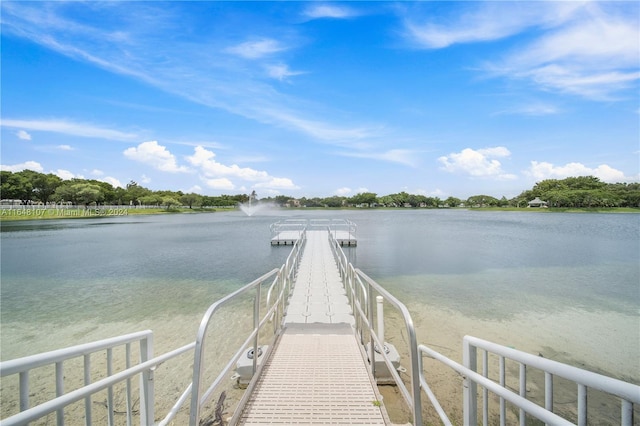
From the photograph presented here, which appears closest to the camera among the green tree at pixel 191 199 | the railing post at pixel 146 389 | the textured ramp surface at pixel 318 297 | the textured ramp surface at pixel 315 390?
the railing post at pixel 146 389

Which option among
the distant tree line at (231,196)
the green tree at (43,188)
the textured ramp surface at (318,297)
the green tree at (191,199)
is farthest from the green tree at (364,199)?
the textured ramp surface at (318,297)

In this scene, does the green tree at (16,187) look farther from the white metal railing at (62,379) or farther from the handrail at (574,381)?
the handrail at (574,381)

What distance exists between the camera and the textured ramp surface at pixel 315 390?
8.66 feet

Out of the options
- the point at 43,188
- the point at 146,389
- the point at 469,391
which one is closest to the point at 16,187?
the point at 43,188

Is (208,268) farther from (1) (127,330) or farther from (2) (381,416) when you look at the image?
(2) (381,416)

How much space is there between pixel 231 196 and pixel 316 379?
113018 mm

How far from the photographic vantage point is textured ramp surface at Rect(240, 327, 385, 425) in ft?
8.66

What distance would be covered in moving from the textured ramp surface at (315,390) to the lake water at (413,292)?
3.29m

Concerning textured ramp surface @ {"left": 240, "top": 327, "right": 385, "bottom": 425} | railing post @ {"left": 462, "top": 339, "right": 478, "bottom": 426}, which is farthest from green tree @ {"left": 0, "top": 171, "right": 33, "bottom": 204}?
railing post @ {"left": 462, "top": 339, "right": 478, "bottom": 426}

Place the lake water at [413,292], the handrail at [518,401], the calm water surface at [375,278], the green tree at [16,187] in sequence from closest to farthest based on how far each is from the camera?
the handrail at [518,401] → the lake water at [413,292] → the calm water surface at [375,278] → the green tree at [16,187]

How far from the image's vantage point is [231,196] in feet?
365

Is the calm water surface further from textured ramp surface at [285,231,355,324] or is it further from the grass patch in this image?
the grass patch

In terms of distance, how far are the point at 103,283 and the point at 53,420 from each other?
9.21m

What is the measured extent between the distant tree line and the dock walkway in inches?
3045
